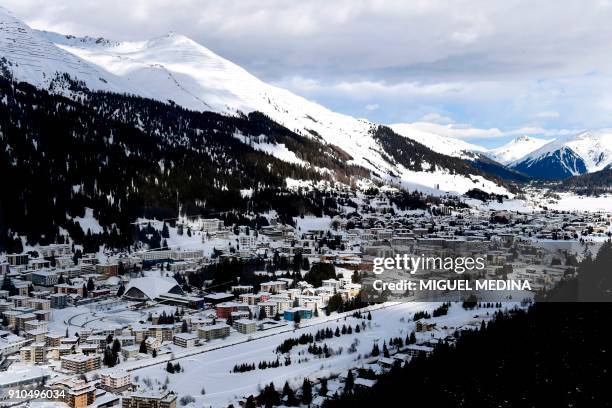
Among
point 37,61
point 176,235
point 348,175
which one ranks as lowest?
point 176,235

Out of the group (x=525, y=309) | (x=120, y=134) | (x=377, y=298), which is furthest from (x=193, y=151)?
(x=525, y=309)

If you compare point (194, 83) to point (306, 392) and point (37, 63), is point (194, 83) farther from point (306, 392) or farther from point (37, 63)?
point (306, 392)

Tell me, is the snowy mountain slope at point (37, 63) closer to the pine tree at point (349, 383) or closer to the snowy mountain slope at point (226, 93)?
the snowy mountain slope at point (226, 93)

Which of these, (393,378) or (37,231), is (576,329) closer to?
(393,378)

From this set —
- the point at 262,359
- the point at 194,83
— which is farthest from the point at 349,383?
the point at 194,83

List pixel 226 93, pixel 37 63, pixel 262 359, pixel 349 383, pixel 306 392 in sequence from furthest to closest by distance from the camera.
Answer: pixel 226 93 → pixel 37 63 → pixel 262 359 → pixel 349 383 → pixel 306 392

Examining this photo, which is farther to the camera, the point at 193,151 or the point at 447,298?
the point at 193,151

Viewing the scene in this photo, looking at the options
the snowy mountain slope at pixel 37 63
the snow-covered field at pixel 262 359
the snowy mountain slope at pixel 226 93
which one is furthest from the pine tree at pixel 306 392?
the snowy mountain slope at pixel 226 93
